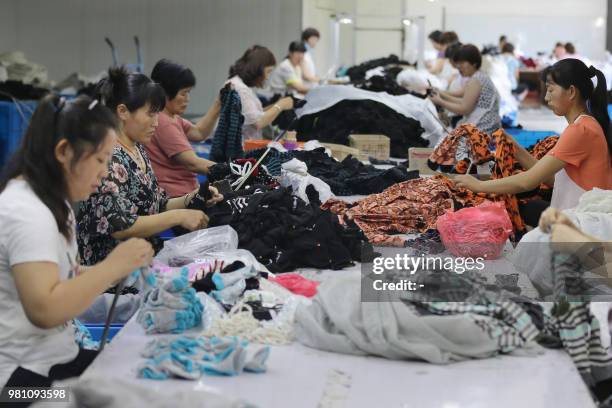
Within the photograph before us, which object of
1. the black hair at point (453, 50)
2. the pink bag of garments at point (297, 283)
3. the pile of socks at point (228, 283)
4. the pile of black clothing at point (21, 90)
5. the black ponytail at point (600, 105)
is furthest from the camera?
the pile of black clothing at point (21, 90)

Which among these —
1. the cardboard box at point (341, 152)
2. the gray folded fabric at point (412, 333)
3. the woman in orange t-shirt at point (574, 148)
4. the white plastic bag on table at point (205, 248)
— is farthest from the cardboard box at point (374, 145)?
the gray folded fabric at point (412, 333)

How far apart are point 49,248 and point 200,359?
45 centimetres

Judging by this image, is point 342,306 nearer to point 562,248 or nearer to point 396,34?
point 562,248

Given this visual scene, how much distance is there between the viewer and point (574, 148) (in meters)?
3.89

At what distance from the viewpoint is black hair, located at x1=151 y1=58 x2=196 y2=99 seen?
4.79m

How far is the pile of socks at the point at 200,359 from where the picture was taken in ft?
6.92

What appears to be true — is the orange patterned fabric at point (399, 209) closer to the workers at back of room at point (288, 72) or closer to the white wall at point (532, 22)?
the workers at back of room at point (288, 72)

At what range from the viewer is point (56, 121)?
7.37ft

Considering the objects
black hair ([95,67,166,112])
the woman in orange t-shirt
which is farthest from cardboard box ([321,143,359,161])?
black hair ([95,67,166,112])

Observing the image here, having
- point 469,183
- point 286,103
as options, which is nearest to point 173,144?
point 469,183

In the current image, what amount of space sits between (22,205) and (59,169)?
139 mm

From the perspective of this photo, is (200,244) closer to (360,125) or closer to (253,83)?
(253,83)

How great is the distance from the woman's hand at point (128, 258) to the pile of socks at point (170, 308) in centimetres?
20

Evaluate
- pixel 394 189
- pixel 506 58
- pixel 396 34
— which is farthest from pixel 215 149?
pixel 506 58
